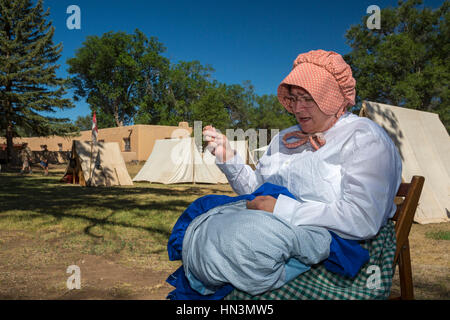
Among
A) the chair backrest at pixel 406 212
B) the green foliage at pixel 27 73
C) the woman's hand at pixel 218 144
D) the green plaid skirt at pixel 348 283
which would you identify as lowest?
the green plaid skirt at pixel 348 283

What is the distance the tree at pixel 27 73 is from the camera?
86.9ft

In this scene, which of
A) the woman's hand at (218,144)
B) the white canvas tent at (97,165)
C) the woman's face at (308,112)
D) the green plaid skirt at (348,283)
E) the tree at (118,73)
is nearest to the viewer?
the green plaid skirt at (348,283)

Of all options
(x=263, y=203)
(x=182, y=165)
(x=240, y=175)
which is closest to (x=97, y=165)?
(x=182, y=165)

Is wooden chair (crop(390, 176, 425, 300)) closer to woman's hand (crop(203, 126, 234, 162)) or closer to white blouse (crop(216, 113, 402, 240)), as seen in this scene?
white blouse (crop(216, 113, 402, 240))

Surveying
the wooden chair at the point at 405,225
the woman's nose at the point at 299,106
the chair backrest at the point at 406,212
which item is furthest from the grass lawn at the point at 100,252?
the woman's nose at the point at 299,106

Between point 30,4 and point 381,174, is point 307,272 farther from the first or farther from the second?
point 30,4

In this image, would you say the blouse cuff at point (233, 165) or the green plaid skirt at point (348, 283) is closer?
the green plaid skirt at point (348, 283)

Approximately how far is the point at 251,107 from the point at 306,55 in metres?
53.2

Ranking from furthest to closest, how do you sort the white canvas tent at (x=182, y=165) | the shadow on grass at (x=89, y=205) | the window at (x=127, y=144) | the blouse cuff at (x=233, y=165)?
the window at (x=127, y=144), the white canvas tent at (x=182, y=165), the shadow on grass at (x=89, y=205), the blouse cuff at (x=233, y=165)

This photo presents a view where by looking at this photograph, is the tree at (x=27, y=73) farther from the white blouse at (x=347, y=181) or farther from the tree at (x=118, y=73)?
the white blouse at (x=347, y=181)

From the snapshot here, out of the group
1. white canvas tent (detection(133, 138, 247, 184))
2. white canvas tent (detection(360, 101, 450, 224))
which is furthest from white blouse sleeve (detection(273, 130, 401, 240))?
white canvas tent (detection(133, 138, 247, 184))

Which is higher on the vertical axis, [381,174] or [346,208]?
[381,174]
